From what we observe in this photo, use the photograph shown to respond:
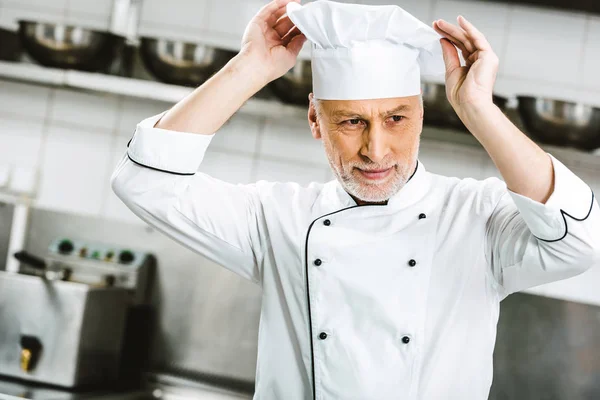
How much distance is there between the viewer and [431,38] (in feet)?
5.00

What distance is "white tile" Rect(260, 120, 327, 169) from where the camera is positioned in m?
3.42

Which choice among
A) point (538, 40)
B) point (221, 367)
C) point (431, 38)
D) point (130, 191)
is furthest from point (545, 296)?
point (130, 191)

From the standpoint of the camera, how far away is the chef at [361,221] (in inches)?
59.4

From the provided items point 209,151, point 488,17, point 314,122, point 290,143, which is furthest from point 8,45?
point 314,122

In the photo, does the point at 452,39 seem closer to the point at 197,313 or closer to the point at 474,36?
the point at 474,36

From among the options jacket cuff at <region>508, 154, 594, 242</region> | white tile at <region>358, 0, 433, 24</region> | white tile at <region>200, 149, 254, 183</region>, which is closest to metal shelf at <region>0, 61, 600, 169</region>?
white tile at <region>200, 149, 254, 183</region>

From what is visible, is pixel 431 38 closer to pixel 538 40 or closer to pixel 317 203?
pixel 317 203

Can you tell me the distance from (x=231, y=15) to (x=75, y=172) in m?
1.02

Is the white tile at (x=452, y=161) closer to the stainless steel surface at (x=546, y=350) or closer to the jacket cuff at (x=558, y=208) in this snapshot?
the stainless steel surface at (x=546, y=350)

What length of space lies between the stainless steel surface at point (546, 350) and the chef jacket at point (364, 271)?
1.58 meters

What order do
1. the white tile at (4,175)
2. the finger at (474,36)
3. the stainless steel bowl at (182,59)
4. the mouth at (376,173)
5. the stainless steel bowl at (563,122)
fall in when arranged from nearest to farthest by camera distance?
the finger at (474,36) < the mouth at (376,173) < the stainless steel bowl at (563,122) < the stainless steel bowl at (182,59) < the white tile at (4,175)

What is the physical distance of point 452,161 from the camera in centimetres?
333

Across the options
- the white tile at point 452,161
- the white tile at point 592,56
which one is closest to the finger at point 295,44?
the white tile at point 452,161

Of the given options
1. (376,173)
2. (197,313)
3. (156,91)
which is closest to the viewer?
(376,173)
